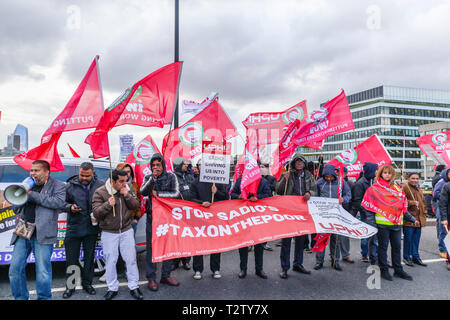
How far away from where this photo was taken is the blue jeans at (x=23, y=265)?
390 cm

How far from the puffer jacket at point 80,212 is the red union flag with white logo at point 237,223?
1006 mm

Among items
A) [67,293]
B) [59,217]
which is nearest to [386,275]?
[67,293]

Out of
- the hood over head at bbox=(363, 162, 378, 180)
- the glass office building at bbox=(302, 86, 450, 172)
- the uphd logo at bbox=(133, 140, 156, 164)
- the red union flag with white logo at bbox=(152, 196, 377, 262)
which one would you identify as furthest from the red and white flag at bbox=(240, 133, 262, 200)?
the glass office building at bbox=(302, 86, 450, 172)

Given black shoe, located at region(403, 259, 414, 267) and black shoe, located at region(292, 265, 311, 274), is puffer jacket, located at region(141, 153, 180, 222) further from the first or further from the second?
black shoe, located at region(403, 259, 414, 267)

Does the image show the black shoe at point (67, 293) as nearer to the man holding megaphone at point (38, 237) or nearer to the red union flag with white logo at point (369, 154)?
the man holding megaphone at point (38, 237)

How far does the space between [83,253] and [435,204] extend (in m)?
7.13

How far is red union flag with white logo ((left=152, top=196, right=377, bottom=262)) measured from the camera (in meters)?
4.36

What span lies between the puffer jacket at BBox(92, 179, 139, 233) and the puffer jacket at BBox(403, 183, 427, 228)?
5103 mm

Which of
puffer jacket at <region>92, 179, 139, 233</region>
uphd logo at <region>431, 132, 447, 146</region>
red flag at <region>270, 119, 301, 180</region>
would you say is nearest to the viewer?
puffer jacket at <region>92, 179, 139, 233</region>

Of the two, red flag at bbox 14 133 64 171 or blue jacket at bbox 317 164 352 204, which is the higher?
red flag at bbox 14 133 64 171

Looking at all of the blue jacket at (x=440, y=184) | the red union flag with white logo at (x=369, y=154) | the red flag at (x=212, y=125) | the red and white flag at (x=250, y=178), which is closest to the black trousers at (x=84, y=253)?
the red flag at (x=212, y=125)

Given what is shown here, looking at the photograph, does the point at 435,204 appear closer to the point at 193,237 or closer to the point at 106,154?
the point at 193,237

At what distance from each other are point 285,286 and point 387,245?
190 cm
